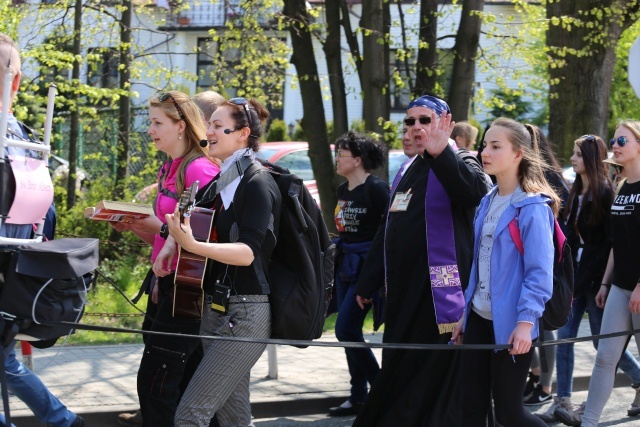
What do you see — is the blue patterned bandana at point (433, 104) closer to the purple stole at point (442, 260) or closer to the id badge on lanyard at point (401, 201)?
the purple stole at point (442, 260)

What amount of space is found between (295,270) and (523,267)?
Answer: 1.09 meters

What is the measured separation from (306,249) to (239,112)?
75 cm

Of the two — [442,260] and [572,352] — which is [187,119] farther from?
[572,352]

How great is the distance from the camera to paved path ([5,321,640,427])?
6.88 meters

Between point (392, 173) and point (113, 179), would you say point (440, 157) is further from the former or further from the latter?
point (392, 173)

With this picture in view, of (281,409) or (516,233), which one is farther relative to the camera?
(281,409)

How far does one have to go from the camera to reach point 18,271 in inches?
153

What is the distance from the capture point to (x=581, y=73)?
560 inches

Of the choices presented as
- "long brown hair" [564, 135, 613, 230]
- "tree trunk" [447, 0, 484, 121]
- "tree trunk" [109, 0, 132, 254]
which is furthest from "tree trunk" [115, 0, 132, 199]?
"long brown hair" [564, 135, 613, 230]

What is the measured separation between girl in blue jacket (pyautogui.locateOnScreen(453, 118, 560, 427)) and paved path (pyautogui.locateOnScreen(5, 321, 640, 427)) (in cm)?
251

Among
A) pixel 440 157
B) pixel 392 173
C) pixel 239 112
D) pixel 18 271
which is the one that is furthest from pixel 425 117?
pixel 392 173

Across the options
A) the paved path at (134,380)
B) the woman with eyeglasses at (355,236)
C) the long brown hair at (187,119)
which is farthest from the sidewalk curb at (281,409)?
the long brown hair at (187,119)

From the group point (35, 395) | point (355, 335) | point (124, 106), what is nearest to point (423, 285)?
point (355, 335)

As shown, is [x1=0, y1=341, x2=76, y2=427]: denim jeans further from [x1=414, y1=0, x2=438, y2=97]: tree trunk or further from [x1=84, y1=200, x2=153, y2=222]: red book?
[x1=414, y1=0, x2=438, y2=97]: tree trunk
